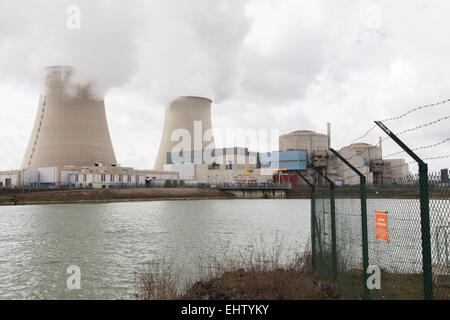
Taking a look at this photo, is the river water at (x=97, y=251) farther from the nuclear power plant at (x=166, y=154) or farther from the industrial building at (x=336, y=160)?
the industrial building at (x=336, y=160)

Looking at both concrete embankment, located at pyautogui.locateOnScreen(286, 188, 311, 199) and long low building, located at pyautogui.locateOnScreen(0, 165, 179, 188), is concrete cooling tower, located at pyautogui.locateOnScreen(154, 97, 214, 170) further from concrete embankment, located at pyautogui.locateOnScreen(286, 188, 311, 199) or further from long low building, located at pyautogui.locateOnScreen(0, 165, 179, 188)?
concrete embankment, located at pyautogui.locateOnScreen(286, 188, 311, 199)

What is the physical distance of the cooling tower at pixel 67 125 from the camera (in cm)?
4416

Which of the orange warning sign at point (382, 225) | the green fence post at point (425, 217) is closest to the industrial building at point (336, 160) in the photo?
the orange warning sign at point (382, 225)

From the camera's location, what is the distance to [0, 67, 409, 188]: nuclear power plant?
44.8 m

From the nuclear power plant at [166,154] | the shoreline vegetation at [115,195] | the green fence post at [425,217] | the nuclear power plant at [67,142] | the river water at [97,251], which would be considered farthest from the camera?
the nuclear power plant at [166,154]

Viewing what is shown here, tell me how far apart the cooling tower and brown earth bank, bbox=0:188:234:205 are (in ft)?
19.5

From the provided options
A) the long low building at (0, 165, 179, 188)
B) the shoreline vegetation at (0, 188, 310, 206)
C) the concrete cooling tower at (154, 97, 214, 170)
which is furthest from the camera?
the concrete cooling tower at (154, 97, 214, 170)

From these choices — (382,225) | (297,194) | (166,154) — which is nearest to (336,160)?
(297,194)

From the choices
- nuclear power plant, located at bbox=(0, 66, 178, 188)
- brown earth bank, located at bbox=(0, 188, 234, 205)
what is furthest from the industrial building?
nuclear power plant, located at bbox=(0, 66, 178, 188)

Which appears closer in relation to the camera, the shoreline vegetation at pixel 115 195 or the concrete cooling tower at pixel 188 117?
the shoreline vegetation at pixel 115 195

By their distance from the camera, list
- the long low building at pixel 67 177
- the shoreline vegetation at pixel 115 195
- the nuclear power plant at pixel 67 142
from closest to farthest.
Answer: the shoreline vegetation at pixel 115 195 → the nuclear power plant at pixel 67 142 → the long low building at pixel 67 177

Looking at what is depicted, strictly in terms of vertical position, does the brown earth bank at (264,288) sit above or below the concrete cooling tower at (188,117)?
below
